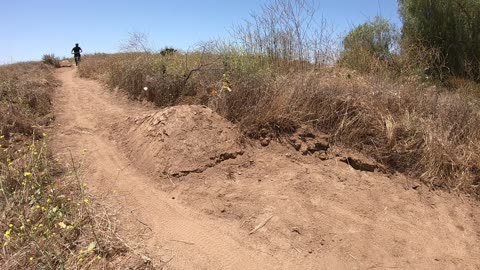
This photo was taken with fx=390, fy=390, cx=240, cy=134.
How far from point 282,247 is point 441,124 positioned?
2657mm

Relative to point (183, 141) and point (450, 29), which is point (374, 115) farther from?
point (450, 29)

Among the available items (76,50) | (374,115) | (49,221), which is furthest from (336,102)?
(76,50)

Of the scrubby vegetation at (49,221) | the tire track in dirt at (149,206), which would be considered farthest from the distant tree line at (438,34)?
the scrubby vegetation at (49,221)

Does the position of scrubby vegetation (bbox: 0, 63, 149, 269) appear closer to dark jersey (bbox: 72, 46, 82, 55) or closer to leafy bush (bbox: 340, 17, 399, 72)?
leafy bush (bbox: 340, 17, 399, 72)

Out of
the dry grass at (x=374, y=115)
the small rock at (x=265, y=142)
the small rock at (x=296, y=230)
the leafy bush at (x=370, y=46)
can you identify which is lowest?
the small rock at (x=296, y=230)

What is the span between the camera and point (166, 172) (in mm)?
3986

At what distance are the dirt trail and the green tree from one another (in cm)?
513

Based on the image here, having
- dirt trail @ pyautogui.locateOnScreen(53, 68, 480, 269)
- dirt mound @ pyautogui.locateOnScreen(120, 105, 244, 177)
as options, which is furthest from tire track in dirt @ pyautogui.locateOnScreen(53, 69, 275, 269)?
dirt mound @ pyautogui.locateOnScreen(120, 105, 244, 177)

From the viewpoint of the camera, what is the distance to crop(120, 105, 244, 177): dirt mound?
4062 mm

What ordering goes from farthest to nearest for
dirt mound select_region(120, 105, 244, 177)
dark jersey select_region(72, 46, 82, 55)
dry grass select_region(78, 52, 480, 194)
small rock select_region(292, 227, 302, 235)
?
dark jersey select_region(72, 46, 82, 55)
dry grass select_region(78, 52, 480, 194)
dirt mound select_region(120, 105, 244, 177)
small rock select_region(292, 227, 302, 235)

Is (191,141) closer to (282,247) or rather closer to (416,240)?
(282,247)

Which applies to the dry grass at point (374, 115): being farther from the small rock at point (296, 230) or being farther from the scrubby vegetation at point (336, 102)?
the small rock at point (296, 230)

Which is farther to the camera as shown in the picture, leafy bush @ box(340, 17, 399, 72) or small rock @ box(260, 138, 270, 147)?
leafy bush @ box(340, 17, 399, 72)

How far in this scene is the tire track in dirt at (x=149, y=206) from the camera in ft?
9.64
